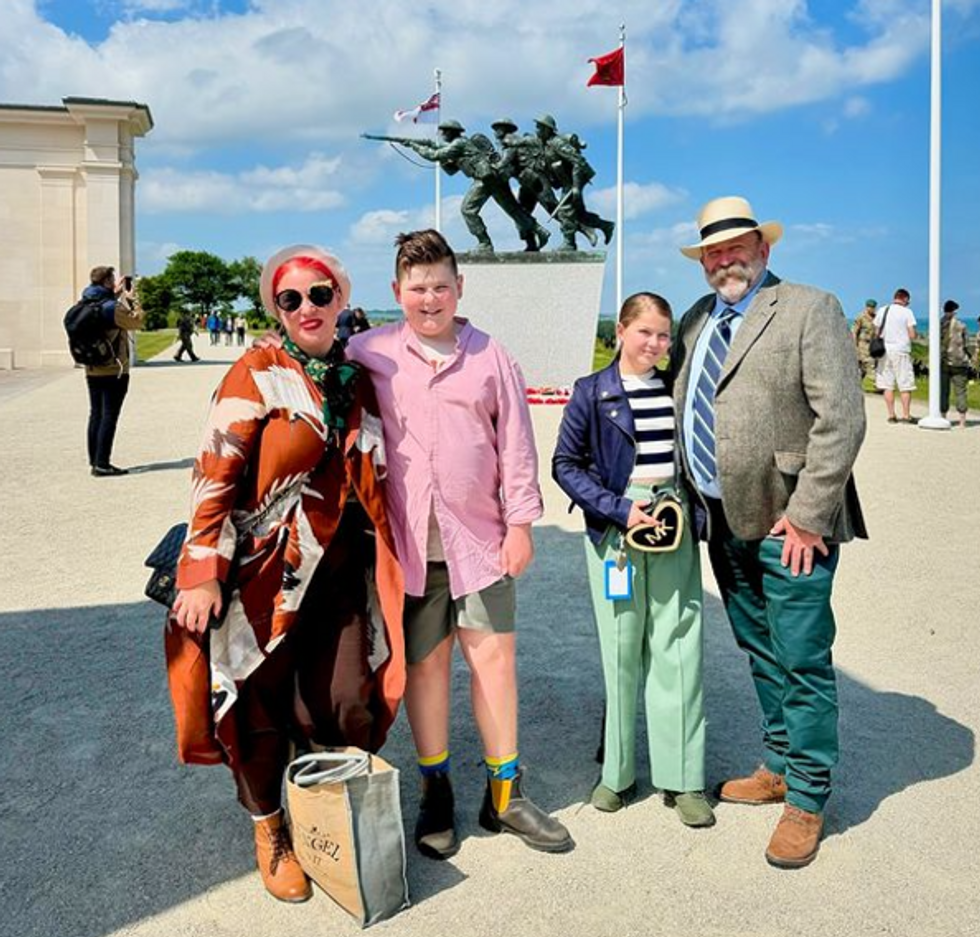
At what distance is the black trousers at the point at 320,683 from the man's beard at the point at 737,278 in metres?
1.38

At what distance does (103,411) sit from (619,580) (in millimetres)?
8031

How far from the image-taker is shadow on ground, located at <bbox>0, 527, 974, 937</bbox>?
2967mm

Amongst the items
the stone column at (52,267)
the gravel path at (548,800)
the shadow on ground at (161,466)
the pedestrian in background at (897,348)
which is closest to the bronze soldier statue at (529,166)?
the pedestrian in background at (897,348)

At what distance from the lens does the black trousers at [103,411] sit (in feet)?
32.2

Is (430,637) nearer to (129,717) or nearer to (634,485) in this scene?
(634,485)

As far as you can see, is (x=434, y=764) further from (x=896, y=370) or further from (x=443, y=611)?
(x=896, y=370)

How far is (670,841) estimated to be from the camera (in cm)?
317

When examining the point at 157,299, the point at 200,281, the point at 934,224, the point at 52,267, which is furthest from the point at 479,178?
the point at 200,281

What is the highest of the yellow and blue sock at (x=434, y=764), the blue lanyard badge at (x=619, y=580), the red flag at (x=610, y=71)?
→ the red flag at (x=610, y=71)

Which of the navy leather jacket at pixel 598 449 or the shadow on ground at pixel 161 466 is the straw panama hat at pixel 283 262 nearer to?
the navy leather jacket at pixel 598 449

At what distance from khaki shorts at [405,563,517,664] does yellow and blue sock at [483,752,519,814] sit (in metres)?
0.44

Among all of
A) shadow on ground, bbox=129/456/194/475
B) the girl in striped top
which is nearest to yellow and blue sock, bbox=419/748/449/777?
the girl in striped top

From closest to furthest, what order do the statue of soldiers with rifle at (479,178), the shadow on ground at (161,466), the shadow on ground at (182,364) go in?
the shadow on ground at (161,466) < the statue of soldiers with rifle at (479,178) < the shadow on ground at (182,364)

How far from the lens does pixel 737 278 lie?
3160 millimetres
